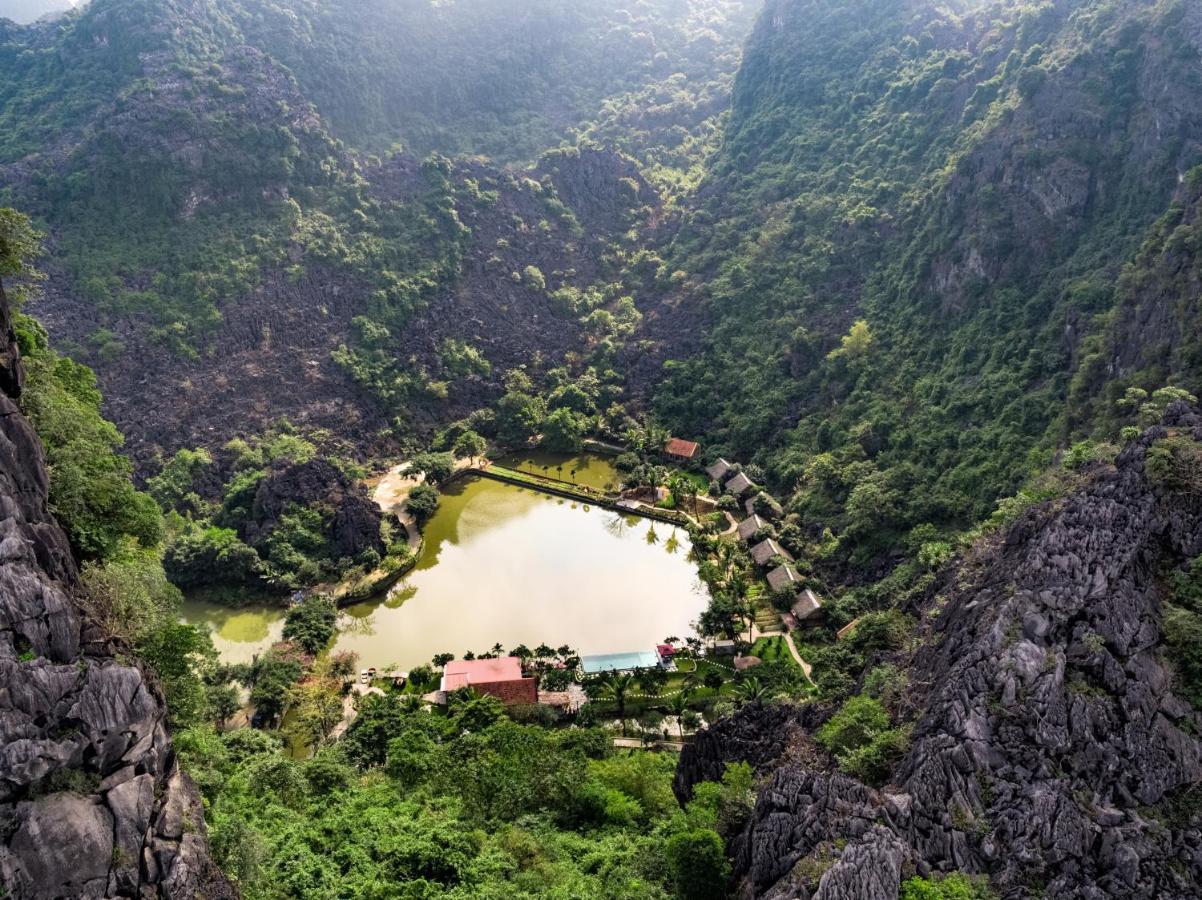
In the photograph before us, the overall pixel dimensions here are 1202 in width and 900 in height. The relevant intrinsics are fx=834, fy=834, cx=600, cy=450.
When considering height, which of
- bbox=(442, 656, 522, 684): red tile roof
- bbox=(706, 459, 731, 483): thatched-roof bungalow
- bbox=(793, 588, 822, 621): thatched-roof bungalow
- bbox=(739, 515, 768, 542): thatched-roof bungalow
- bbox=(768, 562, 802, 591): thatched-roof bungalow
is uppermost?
bbox=(706, 459, 731, 483): thatched-roof bungalow

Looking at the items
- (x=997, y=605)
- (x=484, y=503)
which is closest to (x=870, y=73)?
(x=484, y=503)

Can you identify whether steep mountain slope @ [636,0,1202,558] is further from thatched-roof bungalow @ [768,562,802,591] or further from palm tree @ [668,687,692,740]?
palm tree @ [668,687,692,740]

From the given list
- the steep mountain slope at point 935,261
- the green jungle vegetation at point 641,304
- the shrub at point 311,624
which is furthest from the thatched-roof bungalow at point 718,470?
the shrub at point 311,624

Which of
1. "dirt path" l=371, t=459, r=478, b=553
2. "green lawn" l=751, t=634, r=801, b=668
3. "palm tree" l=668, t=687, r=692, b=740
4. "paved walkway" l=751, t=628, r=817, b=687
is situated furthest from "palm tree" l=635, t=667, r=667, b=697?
"dirt path" l=371, t=459, r=478, b=553

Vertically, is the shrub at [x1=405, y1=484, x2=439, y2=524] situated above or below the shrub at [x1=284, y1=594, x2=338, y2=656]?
above

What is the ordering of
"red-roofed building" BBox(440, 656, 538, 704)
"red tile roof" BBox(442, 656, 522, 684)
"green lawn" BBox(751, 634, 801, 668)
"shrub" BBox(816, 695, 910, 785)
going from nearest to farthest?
"shrub" BBox(816, 695, 910, 785)
"red-roofed building" BBox(440, 656, 538, 704)
"red tile roof" BBox(442, 656, 522, 684)
"green lawn" BBox(751, 634, 801, 668)

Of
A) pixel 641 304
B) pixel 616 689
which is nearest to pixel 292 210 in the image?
pixel 641 304

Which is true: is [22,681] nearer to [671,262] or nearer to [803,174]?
[671,262]
